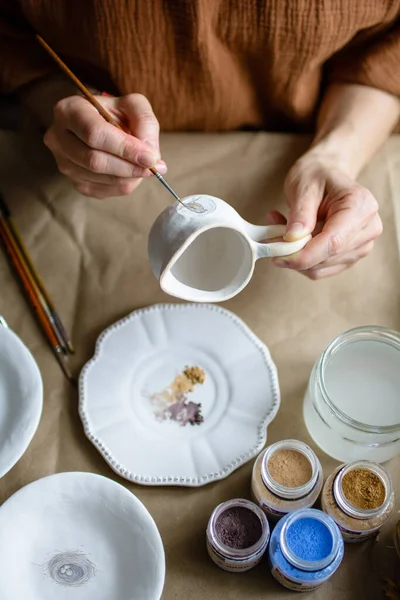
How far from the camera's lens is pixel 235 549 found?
2.14 ft

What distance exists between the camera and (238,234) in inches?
26.5

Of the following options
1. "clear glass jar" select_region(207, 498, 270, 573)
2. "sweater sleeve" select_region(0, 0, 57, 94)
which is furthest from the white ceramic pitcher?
"sweater sleeve" select_region(0, 0, 57, 94)

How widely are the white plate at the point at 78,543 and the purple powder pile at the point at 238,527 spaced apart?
66 millimetres

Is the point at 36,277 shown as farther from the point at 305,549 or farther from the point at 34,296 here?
the point at 305,549

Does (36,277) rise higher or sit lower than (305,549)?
higher

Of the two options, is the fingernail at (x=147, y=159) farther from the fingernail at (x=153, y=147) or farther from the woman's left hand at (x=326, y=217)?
the woman's left hand at (x=326, y=217)

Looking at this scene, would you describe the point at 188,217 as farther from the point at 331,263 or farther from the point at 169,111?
the point at 169,111

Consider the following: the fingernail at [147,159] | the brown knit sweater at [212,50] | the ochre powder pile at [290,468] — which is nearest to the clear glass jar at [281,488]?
the ochre powder pile at [290,468]

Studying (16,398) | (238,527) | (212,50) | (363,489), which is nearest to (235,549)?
(238,527)

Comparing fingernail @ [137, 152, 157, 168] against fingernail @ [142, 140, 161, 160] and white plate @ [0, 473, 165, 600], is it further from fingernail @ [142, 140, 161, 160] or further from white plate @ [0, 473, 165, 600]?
white plate @ [0, 473, 165, 600]

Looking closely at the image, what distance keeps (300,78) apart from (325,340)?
341 mm

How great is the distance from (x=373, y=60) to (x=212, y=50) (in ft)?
0.67

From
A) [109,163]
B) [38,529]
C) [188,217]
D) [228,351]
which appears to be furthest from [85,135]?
[38,529]

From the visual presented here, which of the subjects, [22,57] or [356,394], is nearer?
[356,394]
